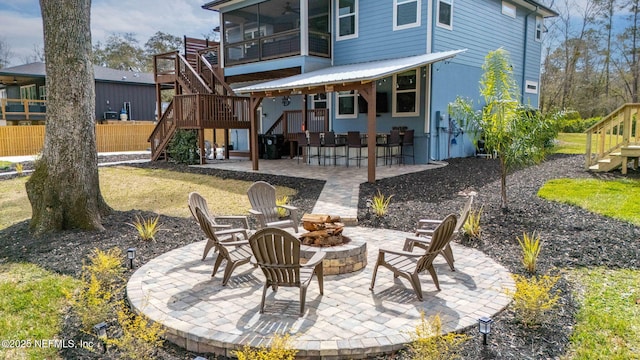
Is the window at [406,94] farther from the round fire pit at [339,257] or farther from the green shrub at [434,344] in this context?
the green shrub at [434,344]

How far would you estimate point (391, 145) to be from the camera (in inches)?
520

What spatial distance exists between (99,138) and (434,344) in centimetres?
A: 2403

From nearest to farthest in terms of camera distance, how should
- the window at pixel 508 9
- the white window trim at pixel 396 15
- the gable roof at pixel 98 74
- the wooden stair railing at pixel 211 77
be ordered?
the white window trim at pixel 396 15, the window at pixel 508 9, the wooden stair railing at pixel 211 77, the gable roof at pixel 98 74

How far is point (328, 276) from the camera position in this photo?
4828 millimetres

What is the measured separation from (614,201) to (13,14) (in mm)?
36120

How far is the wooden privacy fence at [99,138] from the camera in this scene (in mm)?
20497

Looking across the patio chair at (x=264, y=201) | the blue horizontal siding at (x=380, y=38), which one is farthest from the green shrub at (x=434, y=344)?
the blue horizontal siding at (x=380, y=38)

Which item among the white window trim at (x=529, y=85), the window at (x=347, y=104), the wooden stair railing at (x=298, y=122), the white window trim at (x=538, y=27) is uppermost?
the white window trim at (x=538, y=27)

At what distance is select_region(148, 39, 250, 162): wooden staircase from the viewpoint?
15.3 m

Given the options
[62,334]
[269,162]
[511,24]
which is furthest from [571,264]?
[511,24]

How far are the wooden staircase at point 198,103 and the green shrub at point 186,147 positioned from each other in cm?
36

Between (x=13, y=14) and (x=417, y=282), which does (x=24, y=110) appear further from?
(x=417, y=282)

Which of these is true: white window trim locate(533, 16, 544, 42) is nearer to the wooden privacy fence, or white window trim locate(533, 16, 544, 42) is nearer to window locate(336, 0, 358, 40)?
window locate(336, 0, 358, 40)

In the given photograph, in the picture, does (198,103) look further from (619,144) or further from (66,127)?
(619,144)
